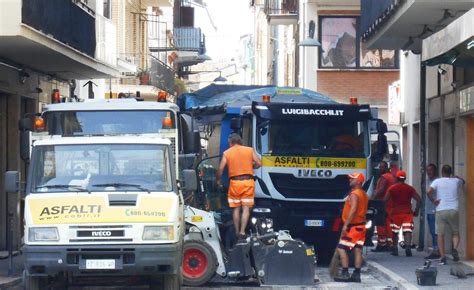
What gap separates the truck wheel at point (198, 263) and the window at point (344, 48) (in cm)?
1933

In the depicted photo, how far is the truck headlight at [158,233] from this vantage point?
13117 mm

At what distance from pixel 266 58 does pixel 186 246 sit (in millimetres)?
57707

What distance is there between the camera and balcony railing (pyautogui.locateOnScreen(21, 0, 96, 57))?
18328 mm

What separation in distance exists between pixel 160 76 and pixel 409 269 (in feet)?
70.7

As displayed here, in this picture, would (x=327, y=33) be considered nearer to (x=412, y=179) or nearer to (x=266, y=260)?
(x=412, y=179)

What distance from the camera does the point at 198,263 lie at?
16.0 meters

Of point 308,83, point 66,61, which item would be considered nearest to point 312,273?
point 66,61

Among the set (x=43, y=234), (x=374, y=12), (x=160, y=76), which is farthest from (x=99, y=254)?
(x=160, y=76)

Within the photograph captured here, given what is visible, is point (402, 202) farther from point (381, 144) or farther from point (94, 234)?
point (94, 234)

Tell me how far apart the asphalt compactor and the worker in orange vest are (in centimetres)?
221

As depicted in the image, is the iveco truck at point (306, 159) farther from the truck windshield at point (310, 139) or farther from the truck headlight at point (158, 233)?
the truck headlight at point (158, 233)

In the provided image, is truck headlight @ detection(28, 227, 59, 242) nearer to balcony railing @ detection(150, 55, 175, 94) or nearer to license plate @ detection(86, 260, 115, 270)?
license plate @ detection(86, 260, 115, 270)

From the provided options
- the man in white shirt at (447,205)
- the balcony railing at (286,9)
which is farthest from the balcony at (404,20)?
the balcony railing at (286,9)

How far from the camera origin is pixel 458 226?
19.6 meters
